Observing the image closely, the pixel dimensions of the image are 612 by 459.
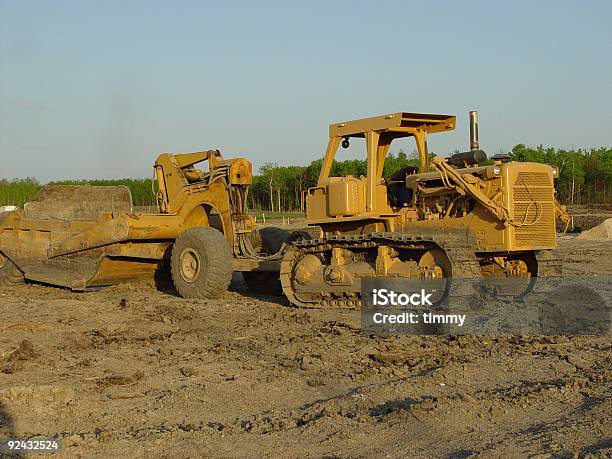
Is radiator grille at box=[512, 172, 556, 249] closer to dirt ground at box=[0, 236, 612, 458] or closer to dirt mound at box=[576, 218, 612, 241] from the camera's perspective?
dirt ground at box=[0, 236, 612, 458]

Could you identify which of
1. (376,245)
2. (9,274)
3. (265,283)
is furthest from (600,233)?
(9,274)

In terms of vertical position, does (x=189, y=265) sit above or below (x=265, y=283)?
above

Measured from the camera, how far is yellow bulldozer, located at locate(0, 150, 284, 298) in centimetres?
1280

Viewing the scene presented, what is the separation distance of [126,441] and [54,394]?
1.45 metres

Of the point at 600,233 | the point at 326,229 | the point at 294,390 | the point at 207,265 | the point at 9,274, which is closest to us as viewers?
the point at 294,390

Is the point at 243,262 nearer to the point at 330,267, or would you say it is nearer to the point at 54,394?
the point at 330,267

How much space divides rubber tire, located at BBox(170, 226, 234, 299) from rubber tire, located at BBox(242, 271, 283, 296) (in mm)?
1202

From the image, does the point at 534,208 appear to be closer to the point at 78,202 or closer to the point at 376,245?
the point at 376,245

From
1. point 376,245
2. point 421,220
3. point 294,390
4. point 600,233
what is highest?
point 421,220

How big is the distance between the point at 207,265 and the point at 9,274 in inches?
178

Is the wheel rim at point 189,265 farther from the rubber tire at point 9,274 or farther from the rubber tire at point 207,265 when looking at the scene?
the rubber tire at point 9,274

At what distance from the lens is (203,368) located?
766cm

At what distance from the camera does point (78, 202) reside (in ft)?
49.9

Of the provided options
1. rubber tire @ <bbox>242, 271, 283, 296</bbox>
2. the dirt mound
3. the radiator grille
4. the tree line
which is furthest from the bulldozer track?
the tree line
